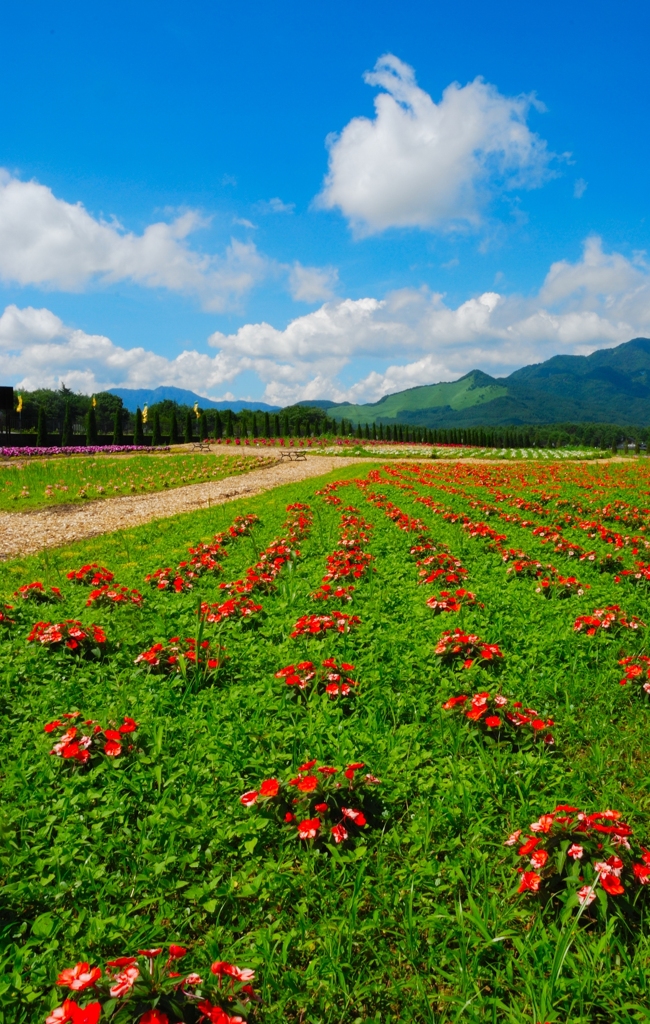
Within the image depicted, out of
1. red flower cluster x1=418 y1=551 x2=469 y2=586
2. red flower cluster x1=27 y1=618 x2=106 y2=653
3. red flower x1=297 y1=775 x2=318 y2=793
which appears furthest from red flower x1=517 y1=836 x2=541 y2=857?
red flower cluster x1=418 y1=551 x2=469 y2=586

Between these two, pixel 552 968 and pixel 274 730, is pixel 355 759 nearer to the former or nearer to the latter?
pixel 274 730

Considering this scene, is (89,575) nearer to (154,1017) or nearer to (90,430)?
(154,1017)

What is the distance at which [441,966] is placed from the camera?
2344 millimetres

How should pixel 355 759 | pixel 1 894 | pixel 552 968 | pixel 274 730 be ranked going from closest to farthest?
pixel 552 968
pixel 1 894
pixel 355 759
pixel 274 730

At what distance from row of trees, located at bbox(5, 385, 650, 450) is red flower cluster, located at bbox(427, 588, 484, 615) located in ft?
132

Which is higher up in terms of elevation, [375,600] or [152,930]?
[375,600]

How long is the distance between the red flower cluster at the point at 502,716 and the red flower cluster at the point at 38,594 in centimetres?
515

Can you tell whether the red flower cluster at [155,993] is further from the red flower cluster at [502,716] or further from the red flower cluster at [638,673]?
the red flower cluster at [638,673]

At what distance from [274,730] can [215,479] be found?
66.3ft

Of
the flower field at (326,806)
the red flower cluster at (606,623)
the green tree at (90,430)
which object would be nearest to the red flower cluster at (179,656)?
the flower field at (326,806)

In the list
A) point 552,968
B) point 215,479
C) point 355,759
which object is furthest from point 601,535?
point 215,479

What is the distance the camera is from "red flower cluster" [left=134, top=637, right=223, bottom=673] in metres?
4.76

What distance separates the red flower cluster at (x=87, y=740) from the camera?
11.3ft

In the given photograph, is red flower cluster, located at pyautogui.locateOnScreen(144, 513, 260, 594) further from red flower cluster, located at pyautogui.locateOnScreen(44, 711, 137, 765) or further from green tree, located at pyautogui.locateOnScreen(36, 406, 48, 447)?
green tree, located at pyautogui.locateOnScreen(36, 406, 48, 447)
